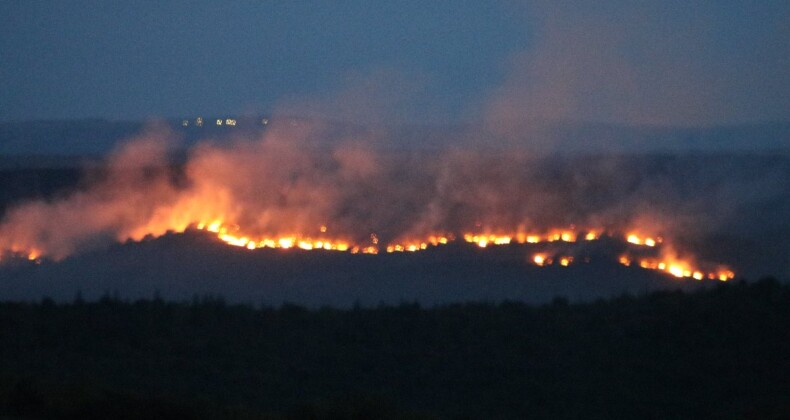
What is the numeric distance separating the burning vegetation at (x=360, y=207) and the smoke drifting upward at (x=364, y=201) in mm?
65

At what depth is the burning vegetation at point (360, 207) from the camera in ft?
78.0

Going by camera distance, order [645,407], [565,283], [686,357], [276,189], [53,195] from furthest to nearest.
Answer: [53,195], [276,189], [565,283], [686,357], [645,407]

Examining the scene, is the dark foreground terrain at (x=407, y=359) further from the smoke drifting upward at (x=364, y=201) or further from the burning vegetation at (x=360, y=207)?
the smoke drifting upward at (x=364, y=201)

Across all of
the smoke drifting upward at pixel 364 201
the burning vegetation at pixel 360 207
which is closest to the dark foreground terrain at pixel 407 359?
the burning vegetation at pixel 360 207

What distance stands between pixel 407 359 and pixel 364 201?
56.4 ft

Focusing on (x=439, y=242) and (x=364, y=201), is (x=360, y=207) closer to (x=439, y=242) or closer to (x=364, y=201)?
(x=364, y=201)

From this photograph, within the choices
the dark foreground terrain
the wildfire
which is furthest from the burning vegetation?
the dark foreground terrain

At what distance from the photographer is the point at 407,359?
1315 cm

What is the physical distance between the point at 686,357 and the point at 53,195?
2567 cm

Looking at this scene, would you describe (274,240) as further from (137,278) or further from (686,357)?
(686,357)

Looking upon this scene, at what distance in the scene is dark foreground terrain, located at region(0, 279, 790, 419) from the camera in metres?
10.7

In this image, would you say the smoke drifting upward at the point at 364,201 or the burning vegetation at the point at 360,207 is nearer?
the burning vegetation at the point at 360,207

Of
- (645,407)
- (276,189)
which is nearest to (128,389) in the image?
(645,407)

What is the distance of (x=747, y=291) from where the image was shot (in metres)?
15.3
